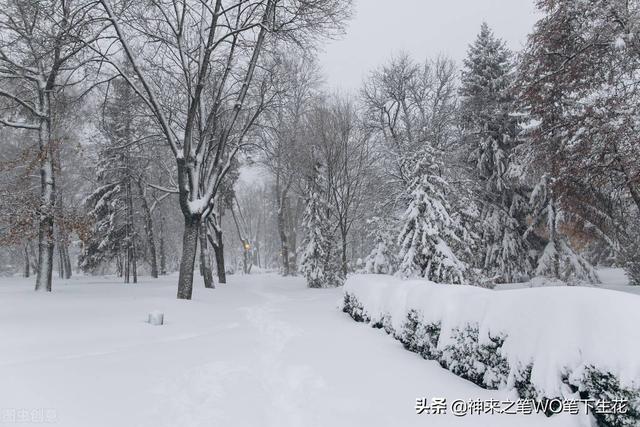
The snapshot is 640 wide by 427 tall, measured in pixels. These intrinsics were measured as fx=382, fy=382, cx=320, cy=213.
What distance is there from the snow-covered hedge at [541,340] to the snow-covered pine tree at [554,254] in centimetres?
1479

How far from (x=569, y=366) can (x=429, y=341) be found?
289cm

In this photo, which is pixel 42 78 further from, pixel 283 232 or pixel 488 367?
pixel 283 232

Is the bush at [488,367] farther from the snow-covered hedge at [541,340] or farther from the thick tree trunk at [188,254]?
the thick tree trunk at [188,254]

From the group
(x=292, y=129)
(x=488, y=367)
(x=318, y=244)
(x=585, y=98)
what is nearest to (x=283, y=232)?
(x=318, y=244)

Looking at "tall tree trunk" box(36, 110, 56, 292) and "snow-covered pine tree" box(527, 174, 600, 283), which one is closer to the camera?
"tall tree trunk" box(36, 110, 56, 292)

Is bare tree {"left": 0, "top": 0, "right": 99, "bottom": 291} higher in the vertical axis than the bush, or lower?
higher

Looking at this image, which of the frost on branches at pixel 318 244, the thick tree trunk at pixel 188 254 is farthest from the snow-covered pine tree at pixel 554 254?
the thick tree trunk at pixel 188 254

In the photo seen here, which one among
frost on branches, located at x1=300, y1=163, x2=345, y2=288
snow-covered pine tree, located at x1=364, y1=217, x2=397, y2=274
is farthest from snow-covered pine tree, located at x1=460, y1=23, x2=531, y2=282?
frost on branches, located at x1=300, y1=163, x2=345, y2=288

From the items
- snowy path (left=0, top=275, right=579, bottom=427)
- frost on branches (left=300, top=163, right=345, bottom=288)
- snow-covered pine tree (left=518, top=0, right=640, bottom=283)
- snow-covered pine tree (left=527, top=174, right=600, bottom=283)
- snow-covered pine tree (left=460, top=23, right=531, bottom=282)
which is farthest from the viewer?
frost on branches (left=300, top=163, right=345, bottom=288)

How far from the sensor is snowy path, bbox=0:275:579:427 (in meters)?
4.07

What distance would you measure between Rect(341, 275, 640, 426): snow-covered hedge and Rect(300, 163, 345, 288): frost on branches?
1726cm

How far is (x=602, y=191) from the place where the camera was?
1405 centimetres

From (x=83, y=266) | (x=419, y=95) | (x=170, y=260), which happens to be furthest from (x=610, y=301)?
(x=170, y=260)

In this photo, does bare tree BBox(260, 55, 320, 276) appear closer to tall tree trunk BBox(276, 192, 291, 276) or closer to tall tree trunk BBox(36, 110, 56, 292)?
tall tree trunk BBox(276, 192, 291, 276)
